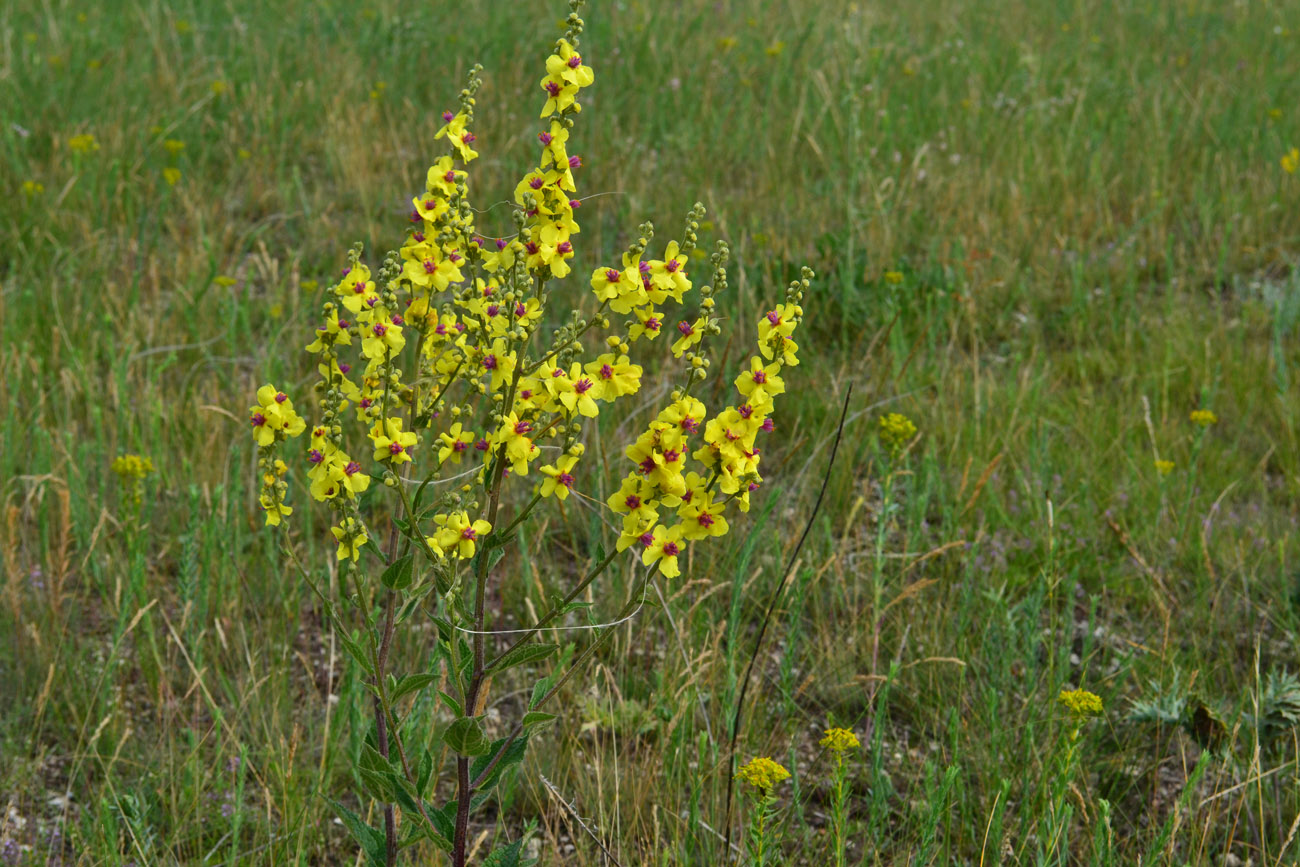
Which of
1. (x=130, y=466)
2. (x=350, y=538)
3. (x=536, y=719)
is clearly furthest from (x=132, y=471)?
(x=536, y=719)

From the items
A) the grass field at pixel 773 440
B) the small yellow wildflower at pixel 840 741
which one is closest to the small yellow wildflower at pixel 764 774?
the small yellow wildflower at pixel 840 741

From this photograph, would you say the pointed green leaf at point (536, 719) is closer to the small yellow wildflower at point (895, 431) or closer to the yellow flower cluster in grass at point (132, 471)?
Result: the small yellow wildflower at point (895, 431)

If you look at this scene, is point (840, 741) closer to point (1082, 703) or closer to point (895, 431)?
point (1082, 703)

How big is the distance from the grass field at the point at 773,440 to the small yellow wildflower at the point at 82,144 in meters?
0.01

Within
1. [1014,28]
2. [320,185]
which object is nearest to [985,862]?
[320,185]

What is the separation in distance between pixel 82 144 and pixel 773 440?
106 inches

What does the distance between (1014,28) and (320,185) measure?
4.24 metres

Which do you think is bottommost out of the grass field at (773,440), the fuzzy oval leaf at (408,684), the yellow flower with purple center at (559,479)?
the grass field at (773,440)

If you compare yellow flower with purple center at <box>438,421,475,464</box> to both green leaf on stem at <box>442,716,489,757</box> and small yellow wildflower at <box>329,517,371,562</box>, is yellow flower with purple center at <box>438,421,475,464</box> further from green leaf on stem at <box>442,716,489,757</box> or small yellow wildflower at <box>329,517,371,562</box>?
green leaf on stem at <box>442,716,489,757</box>

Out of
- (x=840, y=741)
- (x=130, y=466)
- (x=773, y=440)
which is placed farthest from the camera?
(x=773, y=440)

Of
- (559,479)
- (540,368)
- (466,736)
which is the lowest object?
(466,736)

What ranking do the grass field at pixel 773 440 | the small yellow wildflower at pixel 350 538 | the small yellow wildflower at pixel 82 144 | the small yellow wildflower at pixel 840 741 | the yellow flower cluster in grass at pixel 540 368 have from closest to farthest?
the yellow flower cluster in grass at pixel 540 368 → the small yellow wildflower at pixel 350 538 → the small yellow wildflower at pixel 840 741 → the grass field at pixel 773 440 → the small yellow wildflower at pixel 82 144

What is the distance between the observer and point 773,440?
3162 millimetres

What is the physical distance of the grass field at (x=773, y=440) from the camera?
2010 mm
